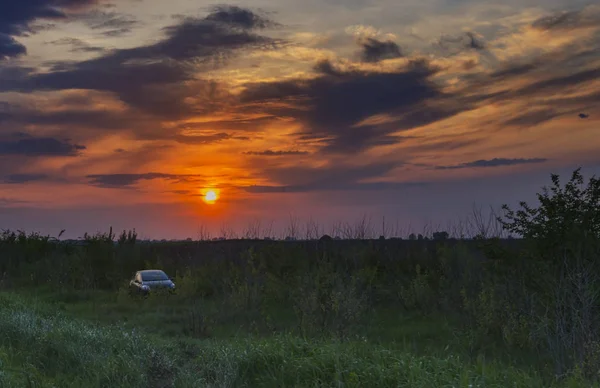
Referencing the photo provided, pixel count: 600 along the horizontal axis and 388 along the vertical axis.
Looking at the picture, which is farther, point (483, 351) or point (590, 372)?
point (483, 351)

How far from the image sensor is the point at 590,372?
34.1 feet

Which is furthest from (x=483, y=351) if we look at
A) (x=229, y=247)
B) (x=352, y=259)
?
(x=229, y=247)

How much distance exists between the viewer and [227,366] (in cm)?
1052

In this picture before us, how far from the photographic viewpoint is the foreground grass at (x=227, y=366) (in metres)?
9.10

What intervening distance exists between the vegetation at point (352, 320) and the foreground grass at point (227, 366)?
33mm

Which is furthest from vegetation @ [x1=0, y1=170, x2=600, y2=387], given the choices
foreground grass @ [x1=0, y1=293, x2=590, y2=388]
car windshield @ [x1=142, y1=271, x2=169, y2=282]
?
car windshield @ [x1=142, y1=271, x2=169, y2=282]

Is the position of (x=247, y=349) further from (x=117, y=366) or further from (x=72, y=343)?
→ (x=72, y=343)

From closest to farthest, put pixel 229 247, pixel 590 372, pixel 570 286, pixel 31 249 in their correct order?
pixel 590 372
pixel 570 286
pixel 229 247
pixel 31 249

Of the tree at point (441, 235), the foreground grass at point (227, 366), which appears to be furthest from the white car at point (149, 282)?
the foreground grass at point (227, 366)

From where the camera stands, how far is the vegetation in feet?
33.3

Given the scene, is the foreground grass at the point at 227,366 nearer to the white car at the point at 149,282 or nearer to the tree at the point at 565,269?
the tree at the point at 565,269

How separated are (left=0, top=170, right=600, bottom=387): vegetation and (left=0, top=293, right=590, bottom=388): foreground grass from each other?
33 millimetres

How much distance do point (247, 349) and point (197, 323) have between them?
7777 millimetres

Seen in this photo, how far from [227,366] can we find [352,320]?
23.1 feet
